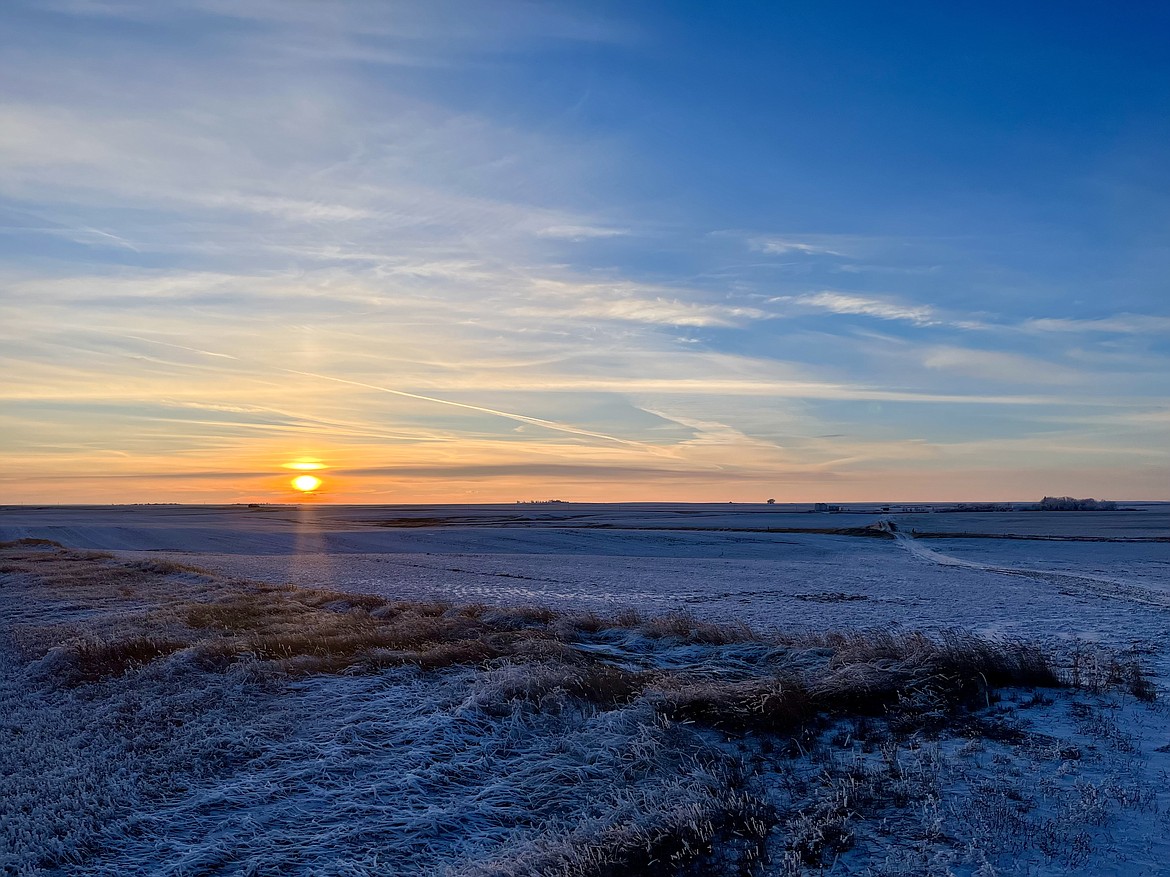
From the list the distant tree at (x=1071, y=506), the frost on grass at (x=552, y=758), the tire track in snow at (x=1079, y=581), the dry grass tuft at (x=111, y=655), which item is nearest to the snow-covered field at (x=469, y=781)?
the frost on grass at (x=552, y=758)

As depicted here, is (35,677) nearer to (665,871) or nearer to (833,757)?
(665,871)

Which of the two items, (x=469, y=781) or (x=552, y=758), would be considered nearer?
(x=469, y=781)

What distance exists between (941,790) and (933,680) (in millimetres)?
3536

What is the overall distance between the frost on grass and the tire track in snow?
1476cm

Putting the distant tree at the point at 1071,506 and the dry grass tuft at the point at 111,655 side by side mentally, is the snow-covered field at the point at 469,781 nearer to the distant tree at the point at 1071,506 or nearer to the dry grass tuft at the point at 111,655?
the dry grass tuft at the point at 111,655

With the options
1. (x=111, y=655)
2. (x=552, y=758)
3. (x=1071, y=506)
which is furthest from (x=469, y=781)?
(x=1071, y=506)

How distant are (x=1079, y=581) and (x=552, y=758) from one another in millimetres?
30456

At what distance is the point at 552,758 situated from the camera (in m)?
8.76

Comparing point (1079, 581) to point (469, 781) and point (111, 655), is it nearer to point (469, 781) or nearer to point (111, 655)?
point (469, 781)

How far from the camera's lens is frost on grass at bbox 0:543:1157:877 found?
6.83m

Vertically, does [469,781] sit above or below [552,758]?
below

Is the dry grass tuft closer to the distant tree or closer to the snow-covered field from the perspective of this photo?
the snow-covered field

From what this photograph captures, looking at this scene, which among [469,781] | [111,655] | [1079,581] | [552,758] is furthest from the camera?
[1079,581]

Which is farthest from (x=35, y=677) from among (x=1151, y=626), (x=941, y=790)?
(x=1151, y=626)
